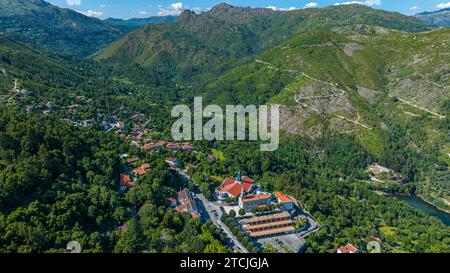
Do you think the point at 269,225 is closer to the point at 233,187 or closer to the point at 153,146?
the point at 233,187

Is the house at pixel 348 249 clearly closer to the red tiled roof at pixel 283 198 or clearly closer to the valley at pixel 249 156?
the valley at pixel 249 156

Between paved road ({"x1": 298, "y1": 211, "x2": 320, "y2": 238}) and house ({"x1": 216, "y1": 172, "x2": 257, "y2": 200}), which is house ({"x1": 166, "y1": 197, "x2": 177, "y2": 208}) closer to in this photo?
house ({"x1": 216, "y1": 172, "x2": 257, "y2": 200})

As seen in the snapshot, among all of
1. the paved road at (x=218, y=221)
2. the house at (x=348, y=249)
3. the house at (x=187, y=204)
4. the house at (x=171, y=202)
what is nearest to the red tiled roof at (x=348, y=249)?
the house at (x=348, y=249)

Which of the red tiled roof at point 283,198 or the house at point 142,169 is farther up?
the house at point 142,169

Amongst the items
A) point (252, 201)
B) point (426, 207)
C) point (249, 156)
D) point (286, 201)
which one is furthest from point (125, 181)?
point (426, 207)

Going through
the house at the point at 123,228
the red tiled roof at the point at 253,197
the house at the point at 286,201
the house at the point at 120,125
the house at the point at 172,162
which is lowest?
the house at the point at 286,201

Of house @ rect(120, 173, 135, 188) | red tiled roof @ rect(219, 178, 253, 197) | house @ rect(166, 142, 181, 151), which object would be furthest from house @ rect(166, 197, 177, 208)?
house @ rect(166, 142, 181, 151)
